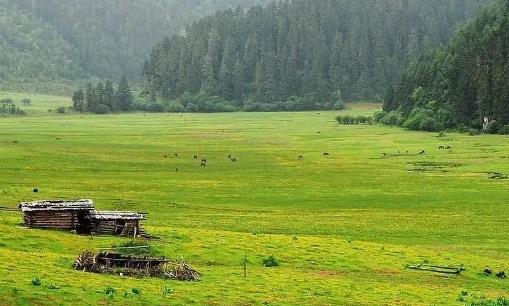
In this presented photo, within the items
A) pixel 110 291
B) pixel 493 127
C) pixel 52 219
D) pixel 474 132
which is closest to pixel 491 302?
pixel 110 291

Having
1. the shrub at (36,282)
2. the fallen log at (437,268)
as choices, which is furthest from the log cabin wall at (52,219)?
the fallen log at (437,268)

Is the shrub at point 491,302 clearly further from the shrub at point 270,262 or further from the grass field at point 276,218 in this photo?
the shrub at point 270,262

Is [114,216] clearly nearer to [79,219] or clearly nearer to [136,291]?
[79,219]

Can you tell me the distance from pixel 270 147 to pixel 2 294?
121381 mm

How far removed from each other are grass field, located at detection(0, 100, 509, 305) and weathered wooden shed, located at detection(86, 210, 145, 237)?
2.10 meters

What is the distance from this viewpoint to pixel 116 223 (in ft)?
179

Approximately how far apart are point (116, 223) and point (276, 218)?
21060 mm

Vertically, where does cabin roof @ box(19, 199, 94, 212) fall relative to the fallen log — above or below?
above

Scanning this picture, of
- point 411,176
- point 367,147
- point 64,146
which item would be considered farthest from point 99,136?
point 411,176

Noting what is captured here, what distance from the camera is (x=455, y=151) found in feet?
465

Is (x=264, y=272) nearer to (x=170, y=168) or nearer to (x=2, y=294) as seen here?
(x=2, y=294)

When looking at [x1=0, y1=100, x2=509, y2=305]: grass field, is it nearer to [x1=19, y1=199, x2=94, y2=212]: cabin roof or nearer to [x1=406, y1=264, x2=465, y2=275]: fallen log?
[x1=406, y1=264, x2=465, y2=275]: fallen log

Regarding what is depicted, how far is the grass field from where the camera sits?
3994 cm

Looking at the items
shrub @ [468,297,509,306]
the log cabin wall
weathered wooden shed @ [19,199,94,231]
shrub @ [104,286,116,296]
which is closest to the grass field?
shrub @ [104,286,116,296]
